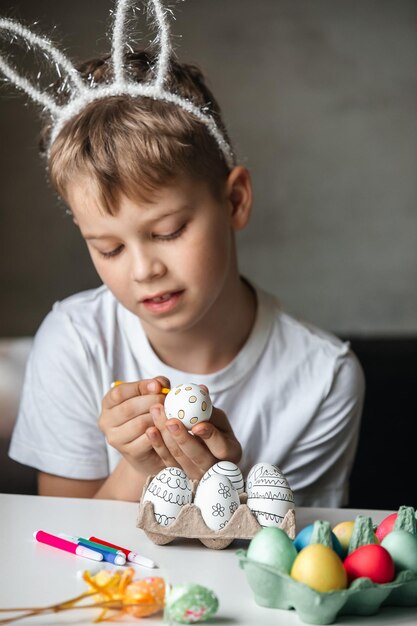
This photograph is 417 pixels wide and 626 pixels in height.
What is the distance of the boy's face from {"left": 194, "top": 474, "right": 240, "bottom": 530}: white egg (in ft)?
1.08

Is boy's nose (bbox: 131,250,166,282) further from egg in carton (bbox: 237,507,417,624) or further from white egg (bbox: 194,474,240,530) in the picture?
egg in carton (bbox: 237,507,417,624)

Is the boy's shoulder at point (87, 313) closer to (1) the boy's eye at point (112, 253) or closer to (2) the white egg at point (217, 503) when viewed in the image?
(1) the boy's eye at point (112, 253)

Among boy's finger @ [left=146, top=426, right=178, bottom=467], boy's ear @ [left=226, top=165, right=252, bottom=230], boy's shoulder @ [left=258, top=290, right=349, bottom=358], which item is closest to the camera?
boy's finger @ [left=146, top=426, right=178, bottom=467]

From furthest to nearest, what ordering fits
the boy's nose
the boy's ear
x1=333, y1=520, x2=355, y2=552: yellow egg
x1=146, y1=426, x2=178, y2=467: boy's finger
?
the boy's ear, the boy's nose, x1=146, y1=426, x2=178, y2=467: boy's finger, x1=333, y1=520, x2=355, y2=552: yellow egg

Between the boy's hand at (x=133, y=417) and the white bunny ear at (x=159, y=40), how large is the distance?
39 centimetres

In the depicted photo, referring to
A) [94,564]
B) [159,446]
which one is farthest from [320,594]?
[159,446]

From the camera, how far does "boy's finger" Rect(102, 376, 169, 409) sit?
105 centimetres

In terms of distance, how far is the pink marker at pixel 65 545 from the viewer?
0.83 m

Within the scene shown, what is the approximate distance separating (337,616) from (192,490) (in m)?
0.23

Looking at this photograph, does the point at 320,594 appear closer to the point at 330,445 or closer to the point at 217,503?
the point at 217,503

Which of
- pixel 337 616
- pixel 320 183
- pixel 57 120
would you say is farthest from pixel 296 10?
pixel 337 616


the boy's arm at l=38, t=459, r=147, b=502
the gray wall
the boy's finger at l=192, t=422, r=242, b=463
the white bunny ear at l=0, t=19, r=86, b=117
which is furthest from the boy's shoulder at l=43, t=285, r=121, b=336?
the gray wall

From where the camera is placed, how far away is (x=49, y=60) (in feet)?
3.96

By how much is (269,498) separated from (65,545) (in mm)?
187
